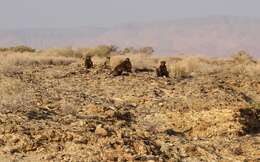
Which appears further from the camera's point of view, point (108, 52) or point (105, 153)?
point (108, 52)

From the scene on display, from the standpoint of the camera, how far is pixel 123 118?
11047 millimetres

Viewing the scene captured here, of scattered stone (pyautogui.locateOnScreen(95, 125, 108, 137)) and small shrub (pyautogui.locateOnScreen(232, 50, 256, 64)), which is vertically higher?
small shrub (pyautogui.locateOnScreen(232, 50, 256, 64))

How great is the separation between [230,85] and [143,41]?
15287 cm

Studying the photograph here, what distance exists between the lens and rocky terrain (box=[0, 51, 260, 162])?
860cm

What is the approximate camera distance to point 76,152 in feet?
27.5

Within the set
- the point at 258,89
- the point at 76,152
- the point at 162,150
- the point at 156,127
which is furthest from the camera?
the point at 258,89

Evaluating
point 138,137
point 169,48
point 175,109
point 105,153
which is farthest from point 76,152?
point 169,48

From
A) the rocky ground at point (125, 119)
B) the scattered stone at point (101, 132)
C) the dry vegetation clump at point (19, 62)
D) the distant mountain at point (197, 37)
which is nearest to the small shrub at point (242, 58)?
the dry vegetation clump at point (19, 62)

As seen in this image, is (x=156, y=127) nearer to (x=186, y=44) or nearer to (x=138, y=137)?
(x=138, y=137)

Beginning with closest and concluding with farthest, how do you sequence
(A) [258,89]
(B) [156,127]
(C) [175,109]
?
(B) [156,127], (C) [175,109], (A) [258,89]

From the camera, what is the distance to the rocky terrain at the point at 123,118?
8602 millimetres

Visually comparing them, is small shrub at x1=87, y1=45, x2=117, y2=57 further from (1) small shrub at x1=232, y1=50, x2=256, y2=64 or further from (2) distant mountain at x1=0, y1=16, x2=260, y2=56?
(2) distant mountain at x1=0, y1=16, x2=260, y2=56

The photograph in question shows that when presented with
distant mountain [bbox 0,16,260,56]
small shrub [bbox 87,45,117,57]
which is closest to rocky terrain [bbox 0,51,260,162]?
small shrub [bbox 87,45,117,57]

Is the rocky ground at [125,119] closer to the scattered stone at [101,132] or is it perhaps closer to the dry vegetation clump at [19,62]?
the scattered stone at [101,132]
